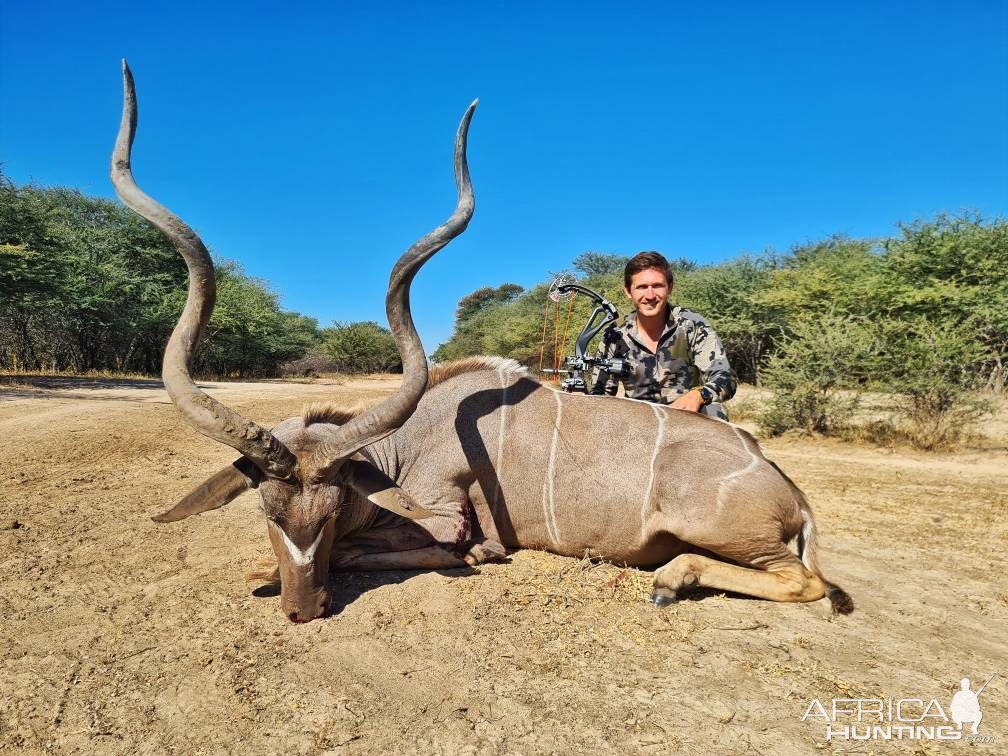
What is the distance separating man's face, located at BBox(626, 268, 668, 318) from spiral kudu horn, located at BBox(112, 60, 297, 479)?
351 centimetres

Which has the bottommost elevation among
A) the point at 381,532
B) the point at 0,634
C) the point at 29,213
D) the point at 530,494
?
the point at 0,634

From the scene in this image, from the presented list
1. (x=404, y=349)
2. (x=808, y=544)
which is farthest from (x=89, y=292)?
(x=808, y=544)

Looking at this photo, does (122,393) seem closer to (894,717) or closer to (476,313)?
(894,717)

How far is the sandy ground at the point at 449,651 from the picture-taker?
2.19m

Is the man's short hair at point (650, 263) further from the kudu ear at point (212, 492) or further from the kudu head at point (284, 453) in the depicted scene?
the kudu ear at point (212, 492)

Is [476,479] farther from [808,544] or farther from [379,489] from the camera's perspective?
[808,544]

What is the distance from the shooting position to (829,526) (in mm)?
5273

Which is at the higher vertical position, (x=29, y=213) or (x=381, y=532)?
(x=29, y=213)

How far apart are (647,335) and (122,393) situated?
13.0 meters

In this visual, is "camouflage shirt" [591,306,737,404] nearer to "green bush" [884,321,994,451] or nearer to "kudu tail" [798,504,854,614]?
"kudu tail" [798,504,854,614]

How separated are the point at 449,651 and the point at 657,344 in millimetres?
3706

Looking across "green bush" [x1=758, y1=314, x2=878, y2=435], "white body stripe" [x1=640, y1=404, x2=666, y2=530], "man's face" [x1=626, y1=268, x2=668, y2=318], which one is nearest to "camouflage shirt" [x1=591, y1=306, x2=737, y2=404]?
"man's face" [x1=626, y1=268, x2=668, y2=318]

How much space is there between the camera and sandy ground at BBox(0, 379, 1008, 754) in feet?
7.18

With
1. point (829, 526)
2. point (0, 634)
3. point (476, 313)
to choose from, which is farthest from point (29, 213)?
point (476, 313)
